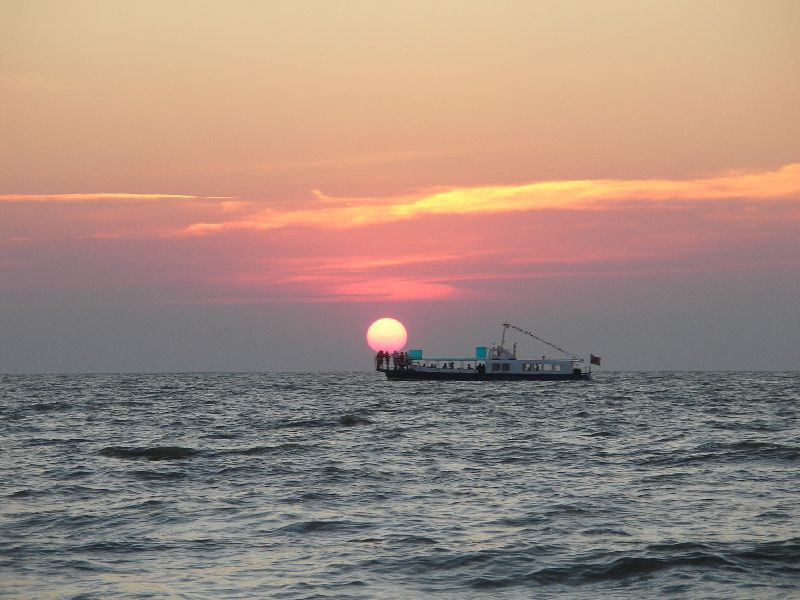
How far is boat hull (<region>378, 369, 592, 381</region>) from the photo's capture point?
526 ft

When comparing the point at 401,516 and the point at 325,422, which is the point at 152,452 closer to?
the point at 401,516

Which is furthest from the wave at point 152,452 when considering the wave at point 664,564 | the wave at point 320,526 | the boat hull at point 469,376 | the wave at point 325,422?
the boat hull at point 469,376

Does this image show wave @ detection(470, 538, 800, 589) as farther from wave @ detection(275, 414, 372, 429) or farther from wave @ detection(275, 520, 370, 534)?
wave @ detection(275, 414, 372, 429)

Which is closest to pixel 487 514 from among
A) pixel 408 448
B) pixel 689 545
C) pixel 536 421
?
pixel 689 545

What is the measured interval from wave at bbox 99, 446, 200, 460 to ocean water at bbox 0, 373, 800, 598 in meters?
0.10

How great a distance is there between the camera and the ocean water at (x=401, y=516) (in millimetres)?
19734

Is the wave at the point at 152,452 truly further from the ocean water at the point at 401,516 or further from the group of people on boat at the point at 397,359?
the group of people on boat at the point at 397,359

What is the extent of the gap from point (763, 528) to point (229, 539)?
13295mm

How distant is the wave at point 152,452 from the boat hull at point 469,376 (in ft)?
384

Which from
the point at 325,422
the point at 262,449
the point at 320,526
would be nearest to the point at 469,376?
the point at 325,422

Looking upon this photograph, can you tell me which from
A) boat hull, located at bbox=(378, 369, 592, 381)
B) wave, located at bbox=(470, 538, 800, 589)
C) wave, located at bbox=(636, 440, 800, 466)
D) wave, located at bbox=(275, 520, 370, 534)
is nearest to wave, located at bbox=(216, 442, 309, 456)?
wave, located at bbox=(636, 440, 800, 466)

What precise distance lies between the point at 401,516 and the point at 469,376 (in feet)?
456

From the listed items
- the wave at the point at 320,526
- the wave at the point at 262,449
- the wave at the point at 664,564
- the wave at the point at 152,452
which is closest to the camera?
the wave at the point at 664,564

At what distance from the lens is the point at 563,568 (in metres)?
20.8
